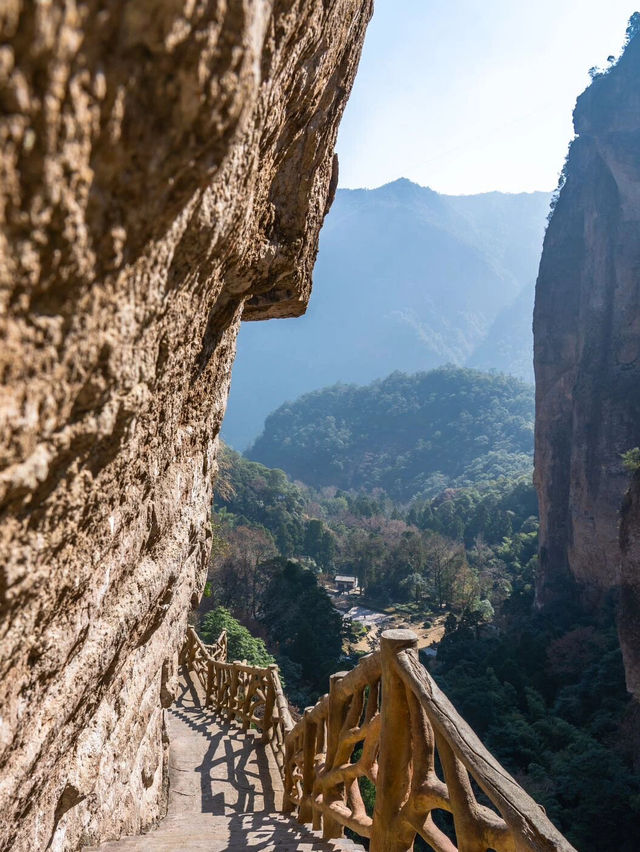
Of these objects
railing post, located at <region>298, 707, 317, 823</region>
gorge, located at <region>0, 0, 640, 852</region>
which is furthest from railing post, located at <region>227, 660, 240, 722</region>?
railing post, located at <region>298, 707, 317, 823</region>

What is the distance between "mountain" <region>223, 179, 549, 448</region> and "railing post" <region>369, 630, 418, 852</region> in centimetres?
14191

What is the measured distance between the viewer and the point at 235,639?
15.9m

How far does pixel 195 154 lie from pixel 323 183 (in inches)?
80.9

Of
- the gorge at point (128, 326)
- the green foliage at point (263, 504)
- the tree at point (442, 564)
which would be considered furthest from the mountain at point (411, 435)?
the gorge at point (128, 326)

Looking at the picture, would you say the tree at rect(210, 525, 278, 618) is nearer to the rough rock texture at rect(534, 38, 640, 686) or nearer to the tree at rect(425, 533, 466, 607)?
the tree at rect(425, 533, 466, 607)

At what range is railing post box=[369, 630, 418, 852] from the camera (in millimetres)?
2178

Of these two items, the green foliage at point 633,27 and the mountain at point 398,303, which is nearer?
the green foliage at point 633,27

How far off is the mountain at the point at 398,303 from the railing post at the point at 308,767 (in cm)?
14054

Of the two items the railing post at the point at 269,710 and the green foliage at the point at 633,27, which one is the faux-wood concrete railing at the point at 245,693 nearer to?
the railing post at the point at 269,710

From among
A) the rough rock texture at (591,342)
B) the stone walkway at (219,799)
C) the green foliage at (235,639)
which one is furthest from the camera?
the rough rock texture at (591,342)

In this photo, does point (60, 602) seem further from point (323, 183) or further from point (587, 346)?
point (587, 346)

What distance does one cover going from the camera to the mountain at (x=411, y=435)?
71.1 m

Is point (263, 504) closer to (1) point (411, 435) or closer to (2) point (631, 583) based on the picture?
(2) point (631, 583)

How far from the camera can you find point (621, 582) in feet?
44.2
